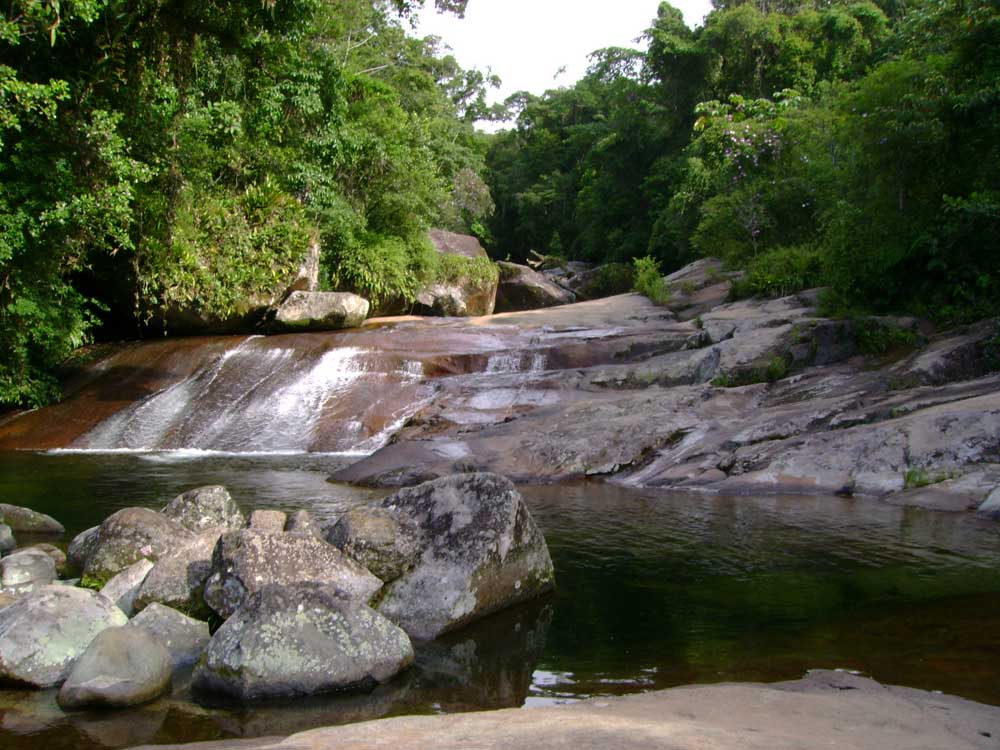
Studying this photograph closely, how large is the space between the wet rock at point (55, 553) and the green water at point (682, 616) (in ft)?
3.43

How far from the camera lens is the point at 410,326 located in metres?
19.8

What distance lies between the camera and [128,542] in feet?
18.9

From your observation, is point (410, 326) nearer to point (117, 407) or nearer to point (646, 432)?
point (117, 407)

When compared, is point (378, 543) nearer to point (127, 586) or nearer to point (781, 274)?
point (127, 586)

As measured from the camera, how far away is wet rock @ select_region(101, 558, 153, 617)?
5223 millimetres

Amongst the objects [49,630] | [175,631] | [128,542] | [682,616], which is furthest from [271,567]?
[682,616]

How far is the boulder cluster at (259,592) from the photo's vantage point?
163 inches

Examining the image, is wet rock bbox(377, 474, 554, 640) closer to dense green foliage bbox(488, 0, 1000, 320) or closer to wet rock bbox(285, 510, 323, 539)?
wet rock bbox(285, 510, 323, 539)

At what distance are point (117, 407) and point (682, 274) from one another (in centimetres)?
1723

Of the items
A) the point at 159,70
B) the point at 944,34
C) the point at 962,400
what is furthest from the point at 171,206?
the point at 944,34

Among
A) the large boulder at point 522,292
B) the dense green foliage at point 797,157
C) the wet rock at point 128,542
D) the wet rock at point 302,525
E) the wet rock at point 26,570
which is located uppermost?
the dense green foliage at point 797,157

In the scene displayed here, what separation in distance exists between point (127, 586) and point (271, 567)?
1.18 meters

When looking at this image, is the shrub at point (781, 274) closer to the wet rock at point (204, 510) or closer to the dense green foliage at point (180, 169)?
the dense green foliage at point (180, 169)

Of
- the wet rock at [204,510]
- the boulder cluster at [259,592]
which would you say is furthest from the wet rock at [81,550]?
the wet rock at [204,510]
